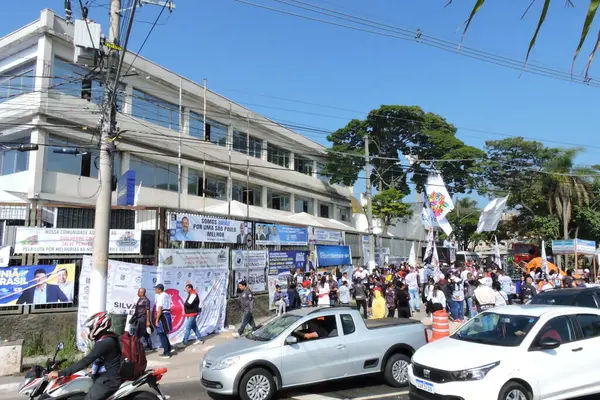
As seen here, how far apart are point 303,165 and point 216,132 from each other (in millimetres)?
13025

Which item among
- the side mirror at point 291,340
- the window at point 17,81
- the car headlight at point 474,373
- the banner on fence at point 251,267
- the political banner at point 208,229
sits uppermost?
the window at point 17,81

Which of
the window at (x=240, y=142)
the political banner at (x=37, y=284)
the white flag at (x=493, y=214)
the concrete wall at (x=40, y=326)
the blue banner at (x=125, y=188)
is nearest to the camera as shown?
the concrete wall at (x=40, y=326)

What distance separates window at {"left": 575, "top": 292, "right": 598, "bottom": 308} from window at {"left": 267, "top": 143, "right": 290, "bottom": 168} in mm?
28802

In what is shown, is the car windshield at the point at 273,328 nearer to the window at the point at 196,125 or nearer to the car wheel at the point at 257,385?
the car wheel at the point at 257,385

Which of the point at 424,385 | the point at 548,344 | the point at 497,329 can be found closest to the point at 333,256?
the point at 497,329

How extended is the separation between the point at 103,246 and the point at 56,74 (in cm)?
1373

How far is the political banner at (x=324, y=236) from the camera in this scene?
67.2 ft

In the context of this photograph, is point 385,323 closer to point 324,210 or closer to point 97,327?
point 97,327

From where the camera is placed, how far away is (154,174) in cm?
2620

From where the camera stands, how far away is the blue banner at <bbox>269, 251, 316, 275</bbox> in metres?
17.5

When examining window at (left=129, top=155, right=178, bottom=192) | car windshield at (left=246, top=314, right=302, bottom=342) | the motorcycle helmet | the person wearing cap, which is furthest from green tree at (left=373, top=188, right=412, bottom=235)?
the motorcycle helmet

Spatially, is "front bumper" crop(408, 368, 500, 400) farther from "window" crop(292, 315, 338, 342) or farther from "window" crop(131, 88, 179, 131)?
"window" crop(131, 88, 179, 131)

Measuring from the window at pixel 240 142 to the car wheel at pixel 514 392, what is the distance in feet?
93.2

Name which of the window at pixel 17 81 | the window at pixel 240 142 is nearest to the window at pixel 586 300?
the window at pixel 17 81
